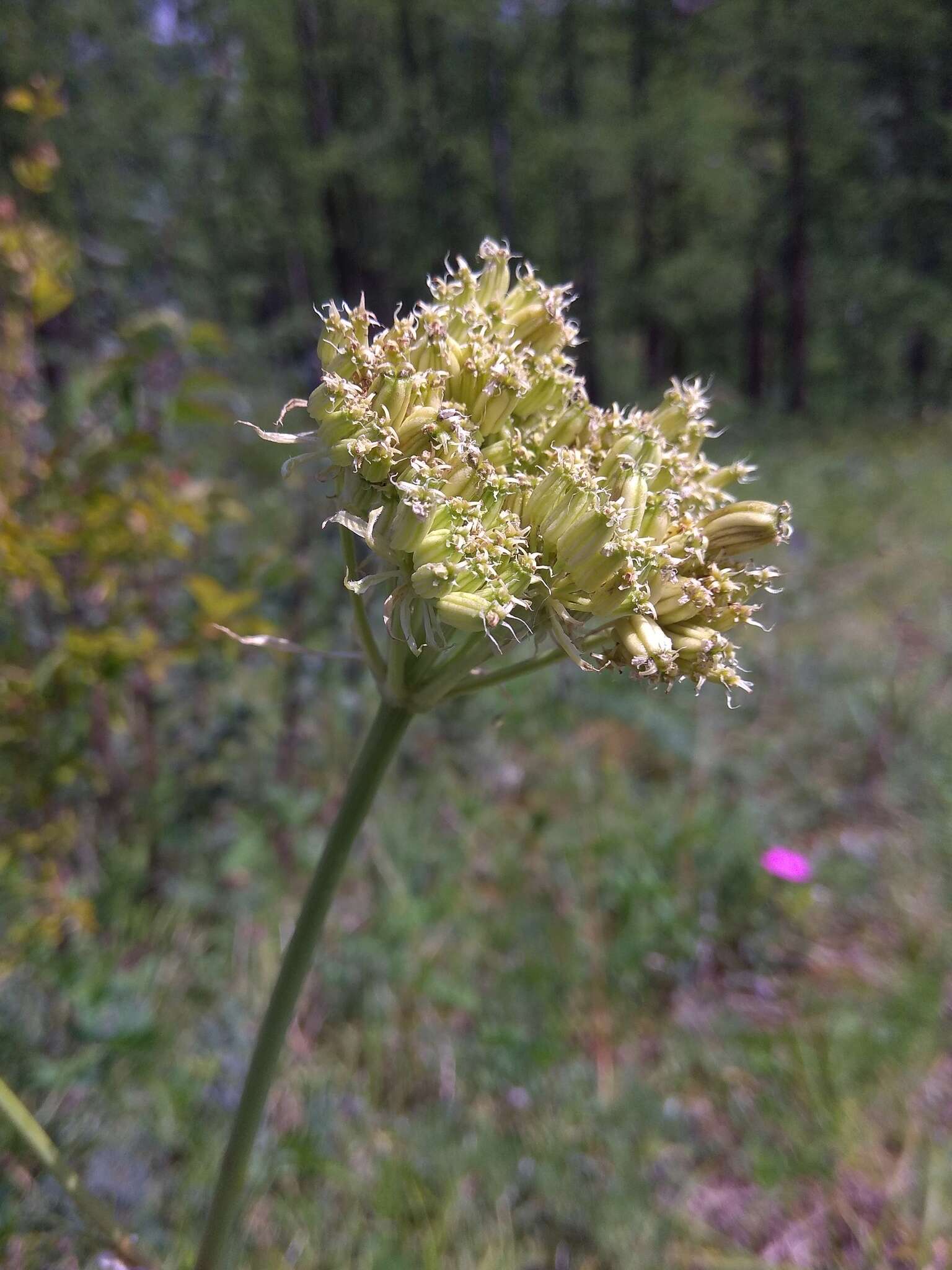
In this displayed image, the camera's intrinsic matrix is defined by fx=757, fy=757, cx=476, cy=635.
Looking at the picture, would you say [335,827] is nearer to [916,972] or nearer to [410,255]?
[916,972]

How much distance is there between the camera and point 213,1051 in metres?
2.05

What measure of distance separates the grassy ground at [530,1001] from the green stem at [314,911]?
0.20 meters

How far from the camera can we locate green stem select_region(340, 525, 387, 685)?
0.96 metres

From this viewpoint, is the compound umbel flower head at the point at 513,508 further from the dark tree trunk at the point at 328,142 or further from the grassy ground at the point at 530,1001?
the dark tree trunk at the point at 328,142

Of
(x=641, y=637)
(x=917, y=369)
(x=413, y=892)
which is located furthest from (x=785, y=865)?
(x=917, y=369)

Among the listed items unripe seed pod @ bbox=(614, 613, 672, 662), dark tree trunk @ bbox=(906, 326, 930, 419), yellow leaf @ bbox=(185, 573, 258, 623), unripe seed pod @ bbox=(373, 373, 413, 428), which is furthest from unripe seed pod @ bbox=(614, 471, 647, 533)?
dark tree trunk @ bbox=(906, 326, 930, 419)

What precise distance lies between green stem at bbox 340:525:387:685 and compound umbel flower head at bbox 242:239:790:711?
4 centimetres

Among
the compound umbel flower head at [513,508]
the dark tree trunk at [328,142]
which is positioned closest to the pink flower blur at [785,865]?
the compound umbel flower head at [513,508]

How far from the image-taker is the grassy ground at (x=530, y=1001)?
70.1 inches

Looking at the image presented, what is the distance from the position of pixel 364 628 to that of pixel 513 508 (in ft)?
0.81

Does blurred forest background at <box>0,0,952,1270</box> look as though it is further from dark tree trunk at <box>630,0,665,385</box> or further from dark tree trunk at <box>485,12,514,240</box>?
dark tree trunk at <box>630,0,665,385</box>

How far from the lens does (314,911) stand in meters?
0.95

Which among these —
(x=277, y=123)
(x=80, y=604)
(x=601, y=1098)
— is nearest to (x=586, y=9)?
(x=277, y=123)

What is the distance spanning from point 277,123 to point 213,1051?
52.1ft
